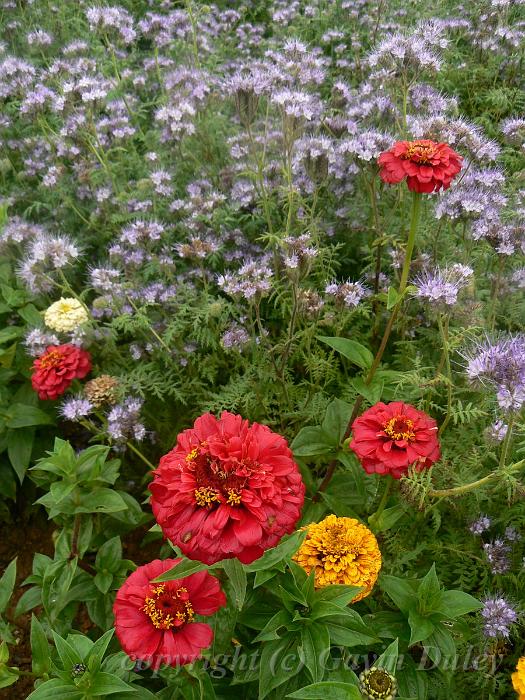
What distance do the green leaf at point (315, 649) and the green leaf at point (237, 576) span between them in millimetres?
204

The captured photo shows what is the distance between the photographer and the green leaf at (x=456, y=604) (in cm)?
146

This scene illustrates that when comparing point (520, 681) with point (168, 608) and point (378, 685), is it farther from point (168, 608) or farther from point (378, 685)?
point (168, 608)

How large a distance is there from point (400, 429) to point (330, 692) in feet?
2.10

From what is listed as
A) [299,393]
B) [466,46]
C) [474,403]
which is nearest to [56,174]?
[299,393]

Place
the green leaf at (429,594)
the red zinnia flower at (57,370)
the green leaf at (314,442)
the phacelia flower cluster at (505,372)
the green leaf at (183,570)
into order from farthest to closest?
the red zinnia flower at (57,370) → the green leaf at (314,442) → the green leaf at (429,594) → the phacelia flower cluster at (505,372) → the green leaf at (183,570)

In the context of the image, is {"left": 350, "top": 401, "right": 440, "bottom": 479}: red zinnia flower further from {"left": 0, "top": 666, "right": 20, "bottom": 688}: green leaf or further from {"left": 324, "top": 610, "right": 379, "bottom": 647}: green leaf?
{"left": 0, "top": 666, "right": 20, "bottom": 688}: green leaf

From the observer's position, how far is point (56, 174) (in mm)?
3176

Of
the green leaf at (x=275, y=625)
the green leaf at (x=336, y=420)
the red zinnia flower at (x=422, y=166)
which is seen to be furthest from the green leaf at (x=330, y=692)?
the red zinnia flower at (x=422, y=166)

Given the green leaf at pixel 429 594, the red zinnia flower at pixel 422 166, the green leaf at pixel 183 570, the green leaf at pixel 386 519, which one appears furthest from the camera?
the green leaf at pixel 386 519

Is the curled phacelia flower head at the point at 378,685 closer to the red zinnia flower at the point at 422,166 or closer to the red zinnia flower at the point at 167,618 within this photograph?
the red zinnia flower at the point at 167,618

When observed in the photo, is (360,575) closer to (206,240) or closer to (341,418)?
(341,418)

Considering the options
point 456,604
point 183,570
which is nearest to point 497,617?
point 456,604

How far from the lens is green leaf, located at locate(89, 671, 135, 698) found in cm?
137

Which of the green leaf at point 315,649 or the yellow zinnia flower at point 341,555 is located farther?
the yellow zinnia flower at point 341,555
